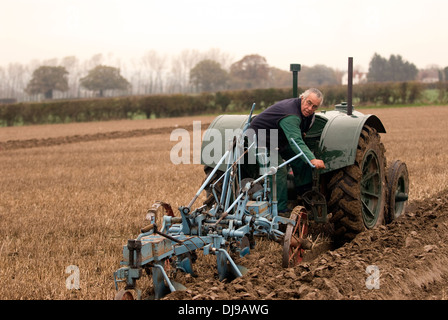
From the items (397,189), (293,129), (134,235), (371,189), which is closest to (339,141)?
(293,129)

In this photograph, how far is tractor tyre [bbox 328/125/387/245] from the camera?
6.02 m

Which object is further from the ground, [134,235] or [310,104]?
[310,104]

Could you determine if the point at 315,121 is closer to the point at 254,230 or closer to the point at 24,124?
the point at 254,230

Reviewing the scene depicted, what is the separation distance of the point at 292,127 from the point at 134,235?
2.29m

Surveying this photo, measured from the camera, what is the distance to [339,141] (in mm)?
6082

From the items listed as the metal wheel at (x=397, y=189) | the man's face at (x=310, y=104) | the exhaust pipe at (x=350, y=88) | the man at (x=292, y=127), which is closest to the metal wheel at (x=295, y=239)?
the man at (x=292, y=127)

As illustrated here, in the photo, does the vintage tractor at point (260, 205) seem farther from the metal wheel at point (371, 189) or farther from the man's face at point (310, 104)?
the man's face at point (310, 104)

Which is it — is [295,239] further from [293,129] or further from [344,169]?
[344,169]

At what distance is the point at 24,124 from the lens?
39031mm

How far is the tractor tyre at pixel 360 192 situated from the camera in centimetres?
602

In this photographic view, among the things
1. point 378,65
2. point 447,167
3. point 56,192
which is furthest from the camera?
point 378,65

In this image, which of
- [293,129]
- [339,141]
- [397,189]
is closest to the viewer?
[293,129]
